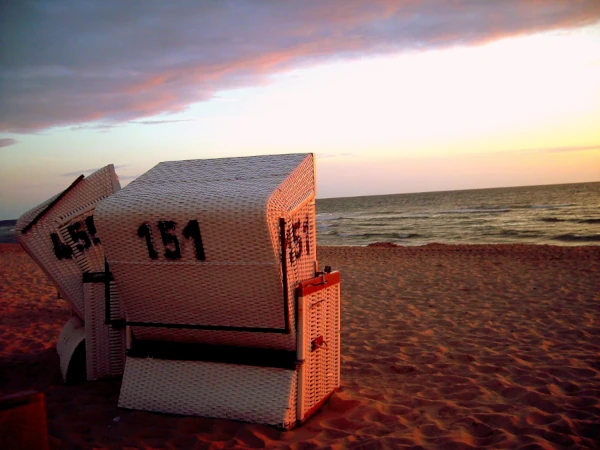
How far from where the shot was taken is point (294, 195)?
340 cm

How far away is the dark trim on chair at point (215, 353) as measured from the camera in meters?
3.35

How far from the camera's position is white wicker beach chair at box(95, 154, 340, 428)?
3.10 m

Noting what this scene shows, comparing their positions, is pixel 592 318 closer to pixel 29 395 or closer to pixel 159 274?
pixel 159 274

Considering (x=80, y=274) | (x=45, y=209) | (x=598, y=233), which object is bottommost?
(x=598, y=233)

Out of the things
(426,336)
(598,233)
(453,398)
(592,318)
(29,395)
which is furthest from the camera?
(598,233)

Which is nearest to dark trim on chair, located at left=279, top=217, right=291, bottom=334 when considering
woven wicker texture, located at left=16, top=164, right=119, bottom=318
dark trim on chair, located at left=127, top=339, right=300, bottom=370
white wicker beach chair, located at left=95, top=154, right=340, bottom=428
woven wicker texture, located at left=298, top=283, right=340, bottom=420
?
white wicker beach chair, located at left=95, top=154, right=340, bottom=428

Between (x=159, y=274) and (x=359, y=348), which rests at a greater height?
(x=159, y=274)

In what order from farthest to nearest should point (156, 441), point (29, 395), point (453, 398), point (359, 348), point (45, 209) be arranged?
point (359, 348) → point (45, 209) → point (453, 398) → point (156, 441) → point (29, 395)

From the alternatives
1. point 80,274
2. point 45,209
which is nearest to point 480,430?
point 80,274

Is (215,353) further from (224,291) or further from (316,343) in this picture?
(316,343)

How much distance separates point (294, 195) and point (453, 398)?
2077 mm

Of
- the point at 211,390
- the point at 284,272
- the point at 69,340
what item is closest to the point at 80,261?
the point at 69,340

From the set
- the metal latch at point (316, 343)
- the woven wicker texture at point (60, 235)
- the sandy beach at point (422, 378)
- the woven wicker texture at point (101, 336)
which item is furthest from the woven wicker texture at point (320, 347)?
the woven wicker texture at point (60, 235)

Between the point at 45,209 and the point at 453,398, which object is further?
the point at 45,209
